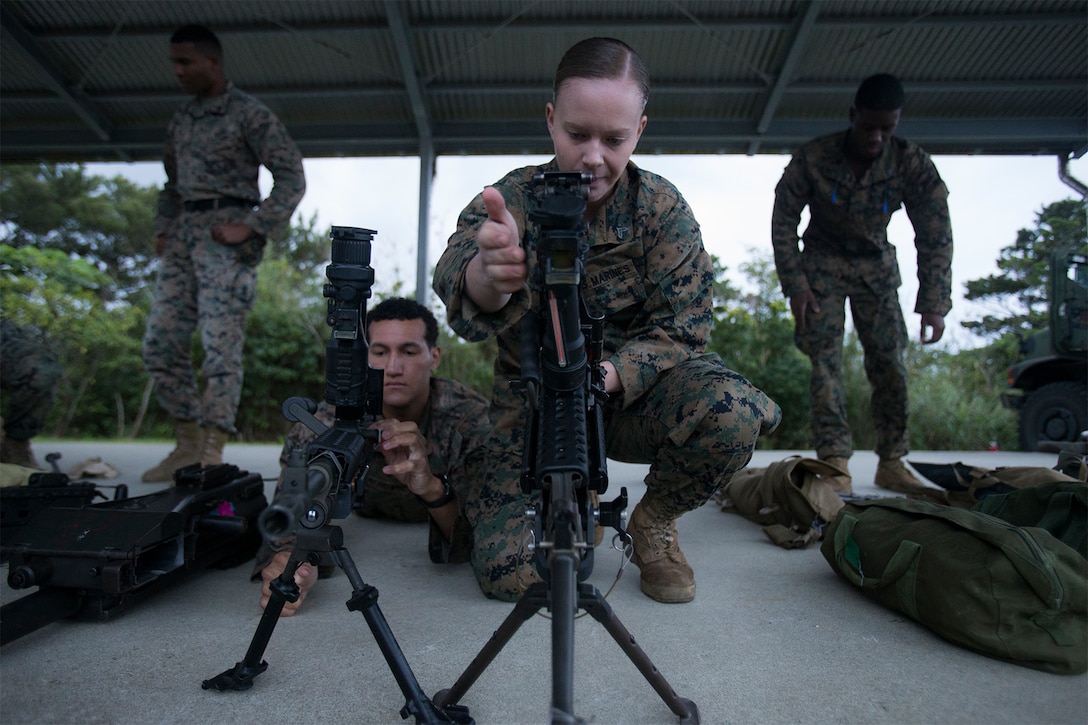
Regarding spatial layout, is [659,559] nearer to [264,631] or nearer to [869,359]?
[264,631]

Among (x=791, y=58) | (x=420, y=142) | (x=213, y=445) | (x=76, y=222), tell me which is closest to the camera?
(x=213, y=445)

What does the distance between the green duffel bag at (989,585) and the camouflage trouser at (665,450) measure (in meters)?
0.53

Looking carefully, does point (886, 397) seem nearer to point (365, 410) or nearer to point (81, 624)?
point (365, 410)

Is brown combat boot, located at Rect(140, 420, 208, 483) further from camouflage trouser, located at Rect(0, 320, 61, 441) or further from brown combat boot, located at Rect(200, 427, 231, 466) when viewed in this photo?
camouflage trouser, located at Rect(0, 320, 61, 441)

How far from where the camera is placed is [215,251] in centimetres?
416

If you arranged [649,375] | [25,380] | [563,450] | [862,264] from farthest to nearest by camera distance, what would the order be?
[862,264] < [25,380] < [649,375] < [563,450]

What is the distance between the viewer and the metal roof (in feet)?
15.2

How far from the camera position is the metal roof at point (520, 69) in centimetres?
464

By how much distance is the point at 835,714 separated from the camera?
5.09ft

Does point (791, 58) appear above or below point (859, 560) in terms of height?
above

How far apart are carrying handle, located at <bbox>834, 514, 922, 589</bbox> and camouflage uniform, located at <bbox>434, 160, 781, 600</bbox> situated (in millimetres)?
496

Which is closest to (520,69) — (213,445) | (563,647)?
(213,445)

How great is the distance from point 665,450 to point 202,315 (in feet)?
10.1

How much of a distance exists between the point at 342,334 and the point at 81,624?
1285mm
